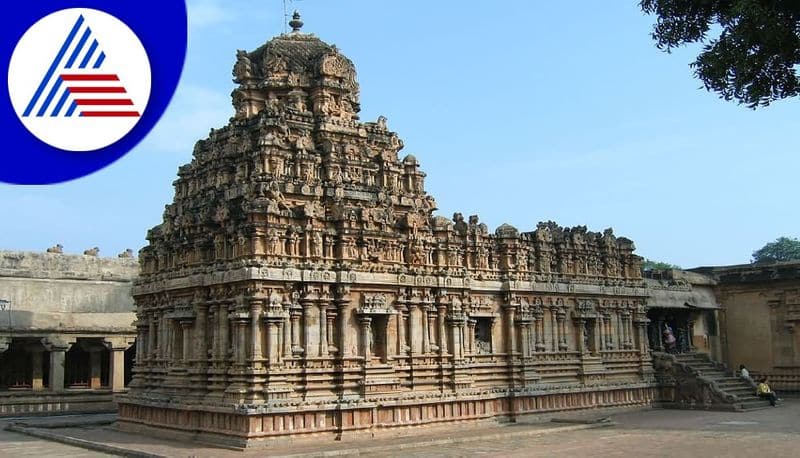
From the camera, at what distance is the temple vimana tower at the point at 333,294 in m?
19.4

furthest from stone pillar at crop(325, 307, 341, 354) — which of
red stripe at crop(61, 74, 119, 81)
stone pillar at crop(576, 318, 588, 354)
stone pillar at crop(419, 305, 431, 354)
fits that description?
red stripe at crop(61, 74, 119, 81)

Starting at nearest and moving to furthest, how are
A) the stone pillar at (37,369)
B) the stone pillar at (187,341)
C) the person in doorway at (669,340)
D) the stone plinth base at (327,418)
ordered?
the stone plinth base at (327,418) → the stone pillar at (187,341) → the person in doorway at (669,340) → the stone pillar at (37,369)

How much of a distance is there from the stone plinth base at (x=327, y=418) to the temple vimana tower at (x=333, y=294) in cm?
5

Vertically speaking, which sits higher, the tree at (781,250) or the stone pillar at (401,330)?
the tree at (781,250)

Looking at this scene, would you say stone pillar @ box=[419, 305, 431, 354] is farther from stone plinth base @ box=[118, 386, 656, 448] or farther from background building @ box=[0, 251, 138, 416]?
background building @ box=[0, 251, 138, 416]

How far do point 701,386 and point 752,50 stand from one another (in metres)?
21.6

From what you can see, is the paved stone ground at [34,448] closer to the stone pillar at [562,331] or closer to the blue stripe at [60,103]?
the stone pillar at [562,331]

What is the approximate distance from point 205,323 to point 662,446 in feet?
37.0

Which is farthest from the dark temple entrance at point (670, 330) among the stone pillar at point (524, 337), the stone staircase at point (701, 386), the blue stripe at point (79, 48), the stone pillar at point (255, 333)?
the blue stripe at point (79, 48)

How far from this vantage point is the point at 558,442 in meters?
Result: 19.7

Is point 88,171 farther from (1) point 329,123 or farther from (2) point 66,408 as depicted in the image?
(2) point 66,408

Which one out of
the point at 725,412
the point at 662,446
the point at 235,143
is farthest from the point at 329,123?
the point at 725,412

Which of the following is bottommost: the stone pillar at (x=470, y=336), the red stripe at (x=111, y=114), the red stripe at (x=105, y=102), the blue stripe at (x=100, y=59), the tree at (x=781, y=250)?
the stone pillar at (x=470, y=336)

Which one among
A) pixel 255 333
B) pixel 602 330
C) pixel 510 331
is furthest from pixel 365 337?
pixel 602 330
